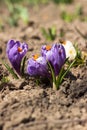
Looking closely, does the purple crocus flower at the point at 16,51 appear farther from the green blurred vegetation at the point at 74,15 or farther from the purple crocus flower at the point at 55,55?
the green blurred vegetation at the point at 74,15

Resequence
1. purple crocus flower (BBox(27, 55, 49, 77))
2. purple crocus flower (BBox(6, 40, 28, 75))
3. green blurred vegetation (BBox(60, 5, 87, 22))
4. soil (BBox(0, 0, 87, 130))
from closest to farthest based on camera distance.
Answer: soil (BBox(0, 0, 87, 130))
purple crocus flower (BBox(27, 55, 49, 77))
purple crocus flower (BBox(6, 40, 28, 75))
green blurred vegetation (BBox(60, 5, 87, 22))

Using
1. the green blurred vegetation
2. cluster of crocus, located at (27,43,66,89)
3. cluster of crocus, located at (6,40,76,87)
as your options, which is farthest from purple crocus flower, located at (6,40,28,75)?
the green blurred vegetation

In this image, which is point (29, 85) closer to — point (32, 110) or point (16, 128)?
point (32, 110)

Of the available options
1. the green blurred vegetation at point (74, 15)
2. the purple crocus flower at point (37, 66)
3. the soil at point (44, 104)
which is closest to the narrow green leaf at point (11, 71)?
the soil at point (44, 104)

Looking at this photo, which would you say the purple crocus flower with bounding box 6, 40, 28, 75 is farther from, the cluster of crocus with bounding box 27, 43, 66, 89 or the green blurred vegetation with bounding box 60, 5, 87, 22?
the green blurred vegetation with bounding box 60, 5, 87, 22

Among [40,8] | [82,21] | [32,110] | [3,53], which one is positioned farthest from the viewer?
[40,8]

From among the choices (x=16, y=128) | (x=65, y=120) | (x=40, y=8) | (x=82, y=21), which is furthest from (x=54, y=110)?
(x=40, y=8)
